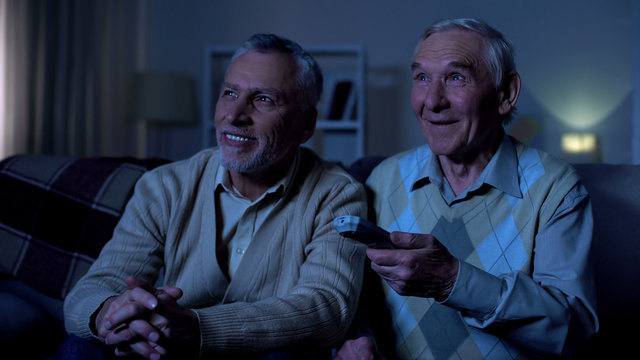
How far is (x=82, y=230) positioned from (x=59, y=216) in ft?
0.32

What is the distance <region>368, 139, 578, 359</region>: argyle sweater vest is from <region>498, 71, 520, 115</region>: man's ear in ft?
0.31

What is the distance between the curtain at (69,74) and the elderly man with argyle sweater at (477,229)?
7.89ft

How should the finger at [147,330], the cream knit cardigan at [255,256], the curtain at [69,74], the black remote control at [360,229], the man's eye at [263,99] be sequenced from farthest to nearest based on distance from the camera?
1. the curtain at [69,74]
2. the man's eye at [263,99]
3. the cream knit cardigan at [255,256]
4. the finger at [147,330]
5. the black remote control at [360,229]

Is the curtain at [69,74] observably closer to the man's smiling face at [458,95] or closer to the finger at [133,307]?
the finger at [133,307]

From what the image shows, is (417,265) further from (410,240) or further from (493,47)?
(493,47)

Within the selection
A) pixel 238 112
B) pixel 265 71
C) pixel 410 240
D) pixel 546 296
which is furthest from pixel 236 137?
pixel 546 296

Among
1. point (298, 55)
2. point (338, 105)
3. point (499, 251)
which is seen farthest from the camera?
point (338, 105)

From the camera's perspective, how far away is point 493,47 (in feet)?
4.19

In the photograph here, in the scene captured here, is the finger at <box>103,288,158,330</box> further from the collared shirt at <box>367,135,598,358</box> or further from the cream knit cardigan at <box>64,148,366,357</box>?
the collared shirt at <box>367,135,598,358</box>

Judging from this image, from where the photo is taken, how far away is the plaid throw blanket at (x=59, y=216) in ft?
5.49

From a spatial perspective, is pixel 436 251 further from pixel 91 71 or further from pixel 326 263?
pixel 91 71

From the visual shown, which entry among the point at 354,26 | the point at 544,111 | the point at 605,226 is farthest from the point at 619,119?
the point at 605,226

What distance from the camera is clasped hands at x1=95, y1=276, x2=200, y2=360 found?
3.42 feet

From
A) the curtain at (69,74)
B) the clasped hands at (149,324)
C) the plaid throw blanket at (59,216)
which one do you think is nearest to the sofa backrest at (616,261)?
the clasped hands at (149,324)
